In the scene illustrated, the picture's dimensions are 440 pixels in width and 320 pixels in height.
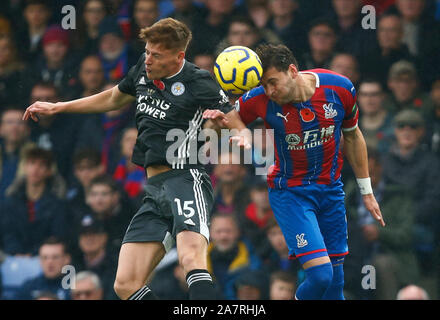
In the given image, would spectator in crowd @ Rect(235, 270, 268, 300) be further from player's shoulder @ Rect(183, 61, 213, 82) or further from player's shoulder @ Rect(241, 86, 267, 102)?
player's shoulder @ Rect(183, 61, 213, 82)

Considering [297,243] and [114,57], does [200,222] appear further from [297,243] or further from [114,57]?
[114,57]

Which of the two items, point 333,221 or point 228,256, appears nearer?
point 333,221

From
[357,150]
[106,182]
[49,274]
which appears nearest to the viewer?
[357,150]

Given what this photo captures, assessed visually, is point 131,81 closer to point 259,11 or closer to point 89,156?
point 89,156

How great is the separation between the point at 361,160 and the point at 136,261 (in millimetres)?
2081

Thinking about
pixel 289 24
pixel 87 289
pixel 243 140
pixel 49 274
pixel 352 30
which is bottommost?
pixel 87 289

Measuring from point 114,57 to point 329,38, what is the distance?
2.58 meters

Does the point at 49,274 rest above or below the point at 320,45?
below

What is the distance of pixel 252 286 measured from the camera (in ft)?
27.7

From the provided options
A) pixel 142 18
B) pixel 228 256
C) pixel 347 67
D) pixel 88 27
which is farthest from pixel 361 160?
pixel 88 27

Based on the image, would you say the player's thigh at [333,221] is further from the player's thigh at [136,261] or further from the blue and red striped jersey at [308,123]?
the player's thigh at [136,261]

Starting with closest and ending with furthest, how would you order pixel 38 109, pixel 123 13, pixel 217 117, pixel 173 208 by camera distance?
pixel 217 117 < pixel 173 208 < pixel 38 109 < pixel 123 13

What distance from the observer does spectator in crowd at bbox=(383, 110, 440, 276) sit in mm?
8555

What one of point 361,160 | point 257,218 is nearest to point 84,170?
point 257,218
